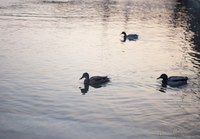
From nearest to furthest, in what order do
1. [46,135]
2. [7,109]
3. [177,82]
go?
[46,135]
[7,109]
[177,82]

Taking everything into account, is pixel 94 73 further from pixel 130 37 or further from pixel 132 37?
pixel 132 37

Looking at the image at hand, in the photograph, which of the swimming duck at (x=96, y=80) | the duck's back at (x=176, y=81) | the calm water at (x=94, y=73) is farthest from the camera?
the swimming duck at (x=96, y=80)

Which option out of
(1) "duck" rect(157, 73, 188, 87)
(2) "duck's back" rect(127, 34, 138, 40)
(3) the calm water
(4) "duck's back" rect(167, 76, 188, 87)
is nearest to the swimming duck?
(3) the calm water

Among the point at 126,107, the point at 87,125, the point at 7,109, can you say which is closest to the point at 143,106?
the point at 126,107

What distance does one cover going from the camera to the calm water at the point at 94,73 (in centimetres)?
1465

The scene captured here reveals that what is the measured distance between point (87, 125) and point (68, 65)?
989cm

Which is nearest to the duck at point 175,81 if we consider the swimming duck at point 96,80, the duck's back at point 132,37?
the swimming duck at point 96,80

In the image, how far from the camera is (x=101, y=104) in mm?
17391

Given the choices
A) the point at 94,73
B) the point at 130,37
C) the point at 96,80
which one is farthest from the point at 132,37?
the point at 96,80

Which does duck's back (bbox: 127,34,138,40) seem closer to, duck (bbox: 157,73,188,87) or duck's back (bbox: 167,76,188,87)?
duck (bbox: 157,73,188,87)

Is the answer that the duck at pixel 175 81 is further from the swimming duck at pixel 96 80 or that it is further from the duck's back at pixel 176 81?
the swimming duck at pixel 96 80

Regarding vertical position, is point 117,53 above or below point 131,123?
above

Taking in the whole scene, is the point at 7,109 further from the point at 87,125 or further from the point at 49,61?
the point at 49,61

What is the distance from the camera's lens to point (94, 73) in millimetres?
23047
